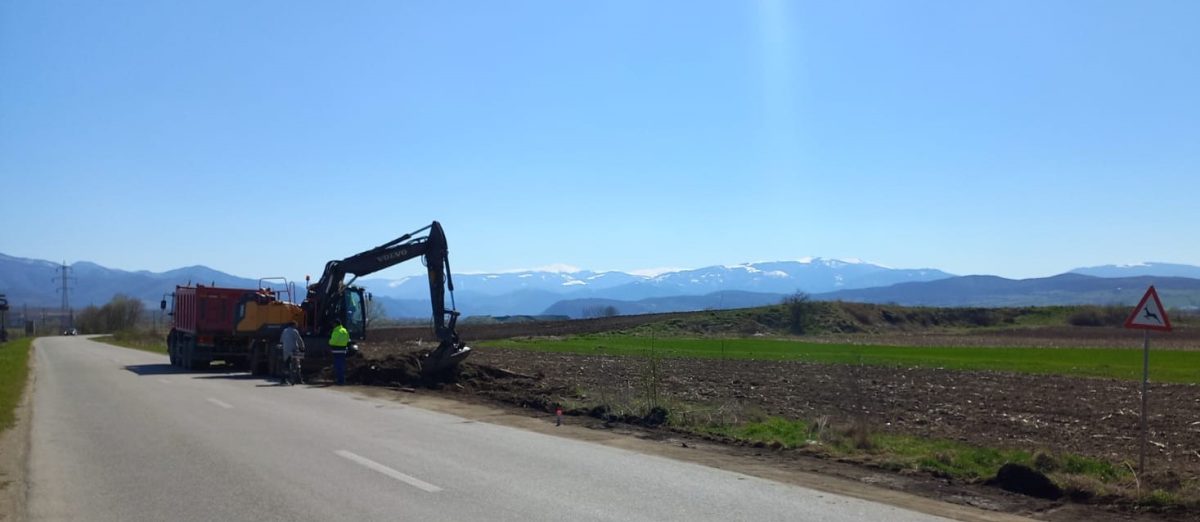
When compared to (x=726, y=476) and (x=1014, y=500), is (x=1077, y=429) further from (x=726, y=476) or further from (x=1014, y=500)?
(x=726, y=476)

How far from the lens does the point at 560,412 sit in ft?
63.9

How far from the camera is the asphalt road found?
9539mm

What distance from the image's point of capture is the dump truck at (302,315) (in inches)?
1123

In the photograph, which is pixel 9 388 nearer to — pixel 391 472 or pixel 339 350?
pixel 339 350

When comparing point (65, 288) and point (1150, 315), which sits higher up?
point (65, 288)

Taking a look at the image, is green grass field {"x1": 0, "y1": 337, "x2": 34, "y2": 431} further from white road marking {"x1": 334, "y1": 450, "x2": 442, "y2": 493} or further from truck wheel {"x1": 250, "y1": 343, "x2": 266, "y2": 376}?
white road marking {"x1": 334, "y1": 450, "x2": 442, "y2": 493}

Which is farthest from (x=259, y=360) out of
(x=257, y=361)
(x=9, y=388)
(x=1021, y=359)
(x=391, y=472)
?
(x=1021, y=359)

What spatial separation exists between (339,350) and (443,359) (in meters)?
3.33

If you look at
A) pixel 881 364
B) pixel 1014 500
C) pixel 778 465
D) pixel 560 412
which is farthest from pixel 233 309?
pixel 1014 500

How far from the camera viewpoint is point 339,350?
28.2 meters

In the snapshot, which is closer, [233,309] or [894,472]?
[894,472]

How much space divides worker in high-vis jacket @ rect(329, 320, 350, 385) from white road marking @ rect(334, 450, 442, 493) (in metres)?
14.8

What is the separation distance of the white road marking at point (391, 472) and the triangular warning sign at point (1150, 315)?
8966 mm

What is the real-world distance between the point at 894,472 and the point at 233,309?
2954 centimetres
